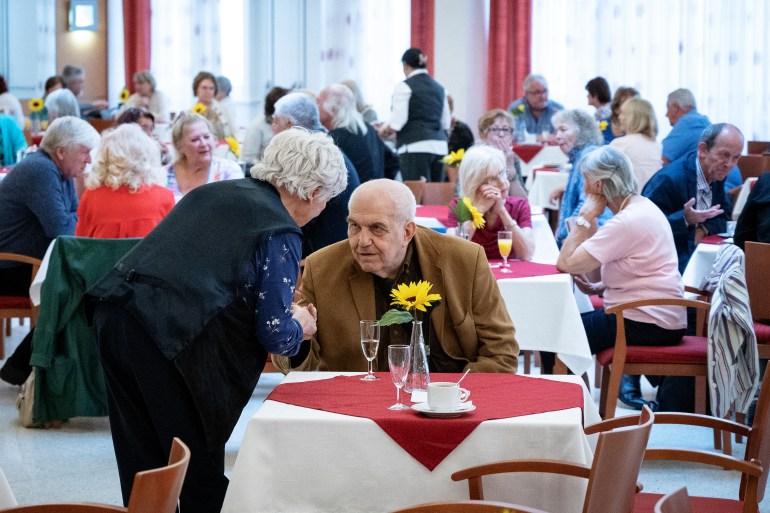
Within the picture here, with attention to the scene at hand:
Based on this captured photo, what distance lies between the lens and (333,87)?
21.4 feet

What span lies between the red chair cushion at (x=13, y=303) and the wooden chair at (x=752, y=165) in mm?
5950

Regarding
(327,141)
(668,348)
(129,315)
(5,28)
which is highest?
(5,28)

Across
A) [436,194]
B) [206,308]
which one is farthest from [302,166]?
[436,194]

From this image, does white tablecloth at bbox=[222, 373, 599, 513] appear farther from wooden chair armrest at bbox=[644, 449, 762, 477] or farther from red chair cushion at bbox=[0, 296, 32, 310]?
red chair cushion at bbox=[0, 296, 32, 310]

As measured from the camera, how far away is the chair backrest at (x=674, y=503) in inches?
64.7

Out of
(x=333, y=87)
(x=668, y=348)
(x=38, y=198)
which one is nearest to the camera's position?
(x=668, y=348)

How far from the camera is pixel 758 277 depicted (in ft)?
15.6

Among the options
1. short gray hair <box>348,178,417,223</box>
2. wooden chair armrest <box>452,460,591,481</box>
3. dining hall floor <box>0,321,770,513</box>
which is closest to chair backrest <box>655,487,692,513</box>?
wooden chair armrest <box>452,460,591,481</box>

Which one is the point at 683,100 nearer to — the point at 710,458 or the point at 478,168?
the point at 478,168

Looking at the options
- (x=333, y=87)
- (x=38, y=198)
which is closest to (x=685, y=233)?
(x=333, y=87)

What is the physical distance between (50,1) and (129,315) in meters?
12.8

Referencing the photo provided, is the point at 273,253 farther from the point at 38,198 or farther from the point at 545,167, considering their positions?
the point at 545,167

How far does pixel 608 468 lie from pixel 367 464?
2.20 ft

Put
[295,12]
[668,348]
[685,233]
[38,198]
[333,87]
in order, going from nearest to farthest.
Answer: [668,348], [38,198], [685,233], [333,87], [295,12]
